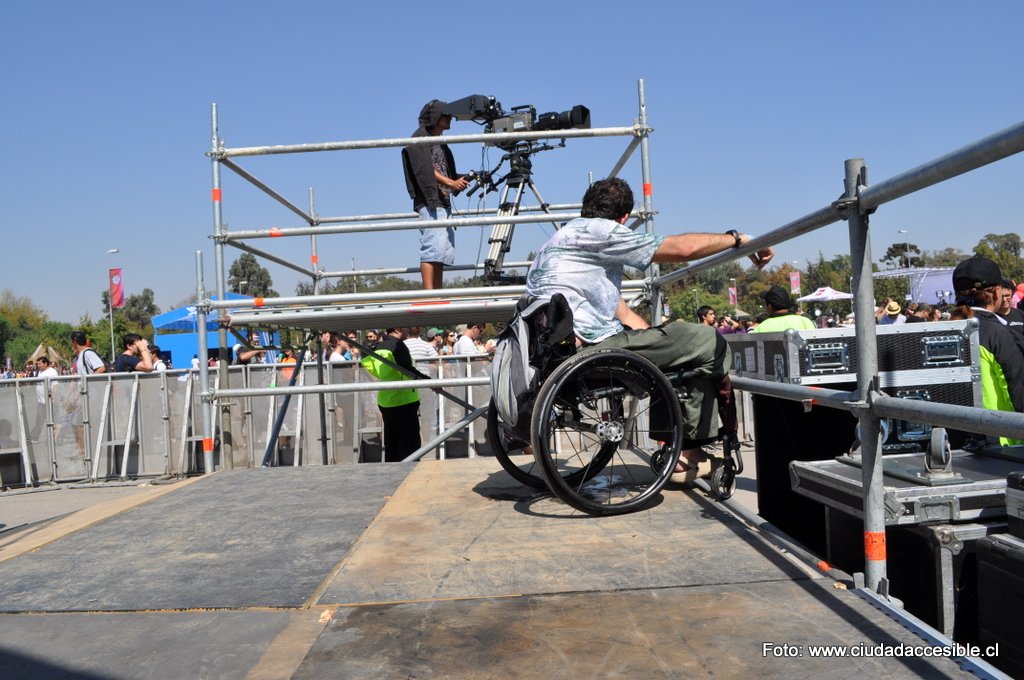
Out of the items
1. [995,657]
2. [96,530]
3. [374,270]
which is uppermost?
[374,270]

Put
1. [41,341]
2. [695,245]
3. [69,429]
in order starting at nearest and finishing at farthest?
[695,245] → [69,429] → [41,341]

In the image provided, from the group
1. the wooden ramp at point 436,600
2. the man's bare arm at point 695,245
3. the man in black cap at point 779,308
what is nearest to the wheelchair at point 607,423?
the wooden ramp at point 436,600

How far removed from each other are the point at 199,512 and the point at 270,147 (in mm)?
2760

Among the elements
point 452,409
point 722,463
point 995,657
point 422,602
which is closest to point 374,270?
point 452,409

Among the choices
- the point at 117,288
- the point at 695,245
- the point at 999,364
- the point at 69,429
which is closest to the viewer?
the point at 695,245

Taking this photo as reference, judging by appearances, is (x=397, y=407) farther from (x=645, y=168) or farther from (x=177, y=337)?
(x=177, y=337)

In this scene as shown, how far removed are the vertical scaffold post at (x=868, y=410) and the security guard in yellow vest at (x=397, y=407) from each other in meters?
6.22

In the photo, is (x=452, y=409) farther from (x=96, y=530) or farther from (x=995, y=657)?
(x=995, y=657)

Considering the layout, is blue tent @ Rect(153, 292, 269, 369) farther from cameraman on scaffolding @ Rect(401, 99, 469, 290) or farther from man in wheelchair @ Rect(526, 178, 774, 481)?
man in wheelchair @ Rect(526, 178, 774, 481)

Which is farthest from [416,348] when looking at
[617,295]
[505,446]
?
[617,295]

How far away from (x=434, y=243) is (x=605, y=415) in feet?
10.00

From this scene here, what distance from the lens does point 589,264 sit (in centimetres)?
348

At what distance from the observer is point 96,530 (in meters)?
3.32

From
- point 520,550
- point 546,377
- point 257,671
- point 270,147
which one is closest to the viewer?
point 257,671
